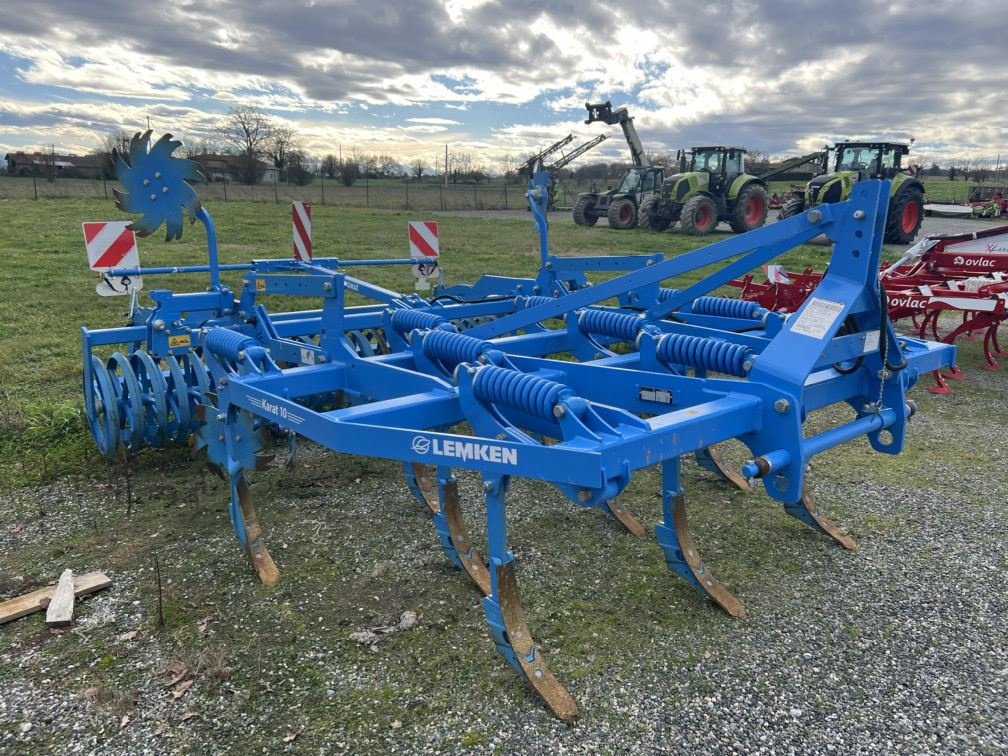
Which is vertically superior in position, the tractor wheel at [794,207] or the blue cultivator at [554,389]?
the tractor wheel at [794,207]

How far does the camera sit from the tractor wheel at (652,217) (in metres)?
20.2

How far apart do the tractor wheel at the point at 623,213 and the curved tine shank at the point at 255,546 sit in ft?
63.7

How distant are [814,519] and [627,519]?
98cm

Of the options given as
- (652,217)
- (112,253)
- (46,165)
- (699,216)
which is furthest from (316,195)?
(112,253)

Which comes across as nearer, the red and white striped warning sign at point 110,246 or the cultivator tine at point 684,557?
the cultivator tine at point 684,557

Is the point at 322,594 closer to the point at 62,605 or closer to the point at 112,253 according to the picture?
the point at 62,605

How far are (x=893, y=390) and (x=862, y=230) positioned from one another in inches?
30.4

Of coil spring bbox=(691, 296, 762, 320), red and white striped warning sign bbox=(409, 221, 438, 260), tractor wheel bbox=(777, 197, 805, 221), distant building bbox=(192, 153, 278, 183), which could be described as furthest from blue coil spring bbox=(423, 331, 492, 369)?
distant building bbox=(192, 153, 278, 183)

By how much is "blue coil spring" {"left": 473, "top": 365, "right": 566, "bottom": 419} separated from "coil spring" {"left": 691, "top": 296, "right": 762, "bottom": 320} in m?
1.93

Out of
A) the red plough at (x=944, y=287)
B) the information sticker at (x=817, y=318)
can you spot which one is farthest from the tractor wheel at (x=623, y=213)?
the information sticker at (x=817, y=318)

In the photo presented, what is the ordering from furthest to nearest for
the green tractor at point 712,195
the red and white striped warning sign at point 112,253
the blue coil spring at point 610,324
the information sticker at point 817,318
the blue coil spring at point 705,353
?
1. the green tractor at point 712,195
2. the red and white striped warning sign at point 112,253
3. the blue coil spring at point 610,324
4. the blue coil spring at point 705,353
5. the information sticker at point 817,318

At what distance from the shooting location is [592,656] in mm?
2980

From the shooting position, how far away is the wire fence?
2848 cm

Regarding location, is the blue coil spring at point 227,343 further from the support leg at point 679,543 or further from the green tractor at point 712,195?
the green tractor at point 712,195
